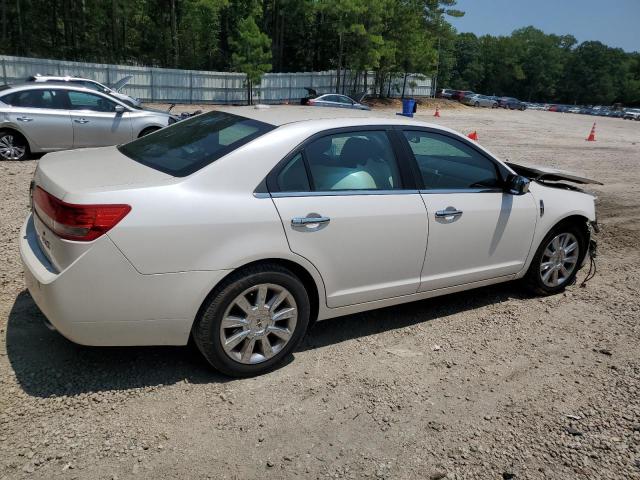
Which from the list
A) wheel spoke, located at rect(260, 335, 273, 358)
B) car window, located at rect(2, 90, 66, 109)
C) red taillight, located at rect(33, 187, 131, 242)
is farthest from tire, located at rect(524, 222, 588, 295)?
car window, located at rect(2, 90, 66, 109)

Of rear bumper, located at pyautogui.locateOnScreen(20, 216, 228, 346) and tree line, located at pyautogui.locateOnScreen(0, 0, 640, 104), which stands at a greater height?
tree line, located at pyautogui.locateOnScreen(0, 0, 640, 104)

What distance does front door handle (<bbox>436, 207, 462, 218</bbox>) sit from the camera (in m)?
4.01

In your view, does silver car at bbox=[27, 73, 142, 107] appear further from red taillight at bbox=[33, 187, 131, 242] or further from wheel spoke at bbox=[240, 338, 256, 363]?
wheel spoke at bbox=[240, 338, 256, 363]

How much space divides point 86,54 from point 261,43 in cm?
1775

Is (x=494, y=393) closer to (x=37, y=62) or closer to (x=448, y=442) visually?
→ (x=448, y=442)

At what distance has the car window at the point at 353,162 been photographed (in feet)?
11.9

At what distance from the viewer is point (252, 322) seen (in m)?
3.35

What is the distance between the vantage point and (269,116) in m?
3.90

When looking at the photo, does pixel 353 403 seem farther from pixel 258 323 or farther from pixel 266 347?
pixel 258 323

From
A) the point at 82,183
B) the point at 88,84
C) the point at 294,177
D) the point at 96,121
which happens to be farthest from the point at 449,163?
the point at 88,84

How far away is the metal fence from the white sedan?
28.1 m

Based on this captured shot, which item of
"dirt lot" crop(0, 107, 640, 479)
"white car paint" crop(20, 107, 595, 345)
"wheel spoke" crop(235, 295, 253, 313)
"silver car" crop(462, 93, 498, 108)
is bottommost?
"silver car" crop(462, 93, 498, 108)

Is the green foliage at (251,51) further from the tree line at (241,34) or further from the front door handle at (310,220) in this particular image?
the front door handle at (310,220)

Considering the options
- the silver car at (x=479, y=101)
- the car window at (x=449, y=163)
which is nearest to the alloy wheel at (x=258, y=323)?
the car window at (x=449, y=163)
